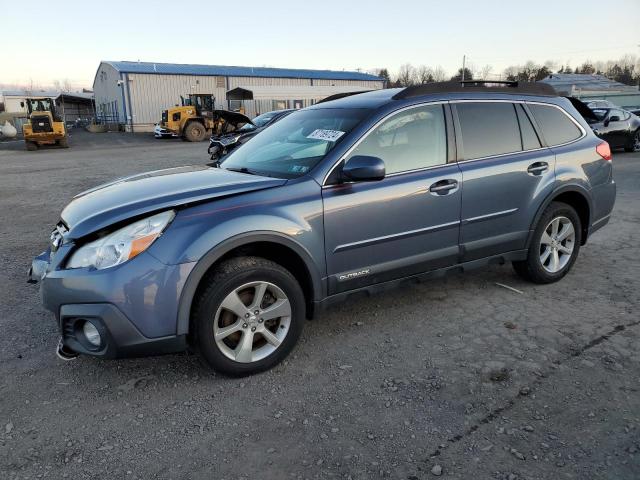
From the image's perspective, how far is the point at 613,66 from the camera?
102 metres

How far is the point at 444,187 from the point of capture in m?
3.71

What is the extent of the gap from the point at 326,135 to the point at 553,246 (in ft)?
8.03

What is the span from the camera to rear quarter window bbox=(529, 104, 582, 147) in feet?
14.4

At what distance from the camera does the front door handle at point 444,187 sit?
12.0 feet

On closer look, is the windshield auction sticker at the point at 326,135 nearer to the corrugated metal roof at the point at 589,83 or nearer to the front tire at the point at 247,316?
the front tire at the point at 247,316

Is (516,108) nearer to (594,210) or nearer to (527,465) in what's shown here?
(594,210)

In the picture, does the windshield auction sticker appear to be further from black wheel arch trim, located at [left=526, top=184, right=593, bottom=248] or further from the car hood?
black wheel arch trim, located at [left=526, top=184, right=593, bottom=248]

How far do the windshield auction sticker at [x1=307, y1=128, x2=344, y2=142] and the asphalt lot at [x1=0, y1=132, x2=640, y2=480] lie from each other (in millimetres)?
1410

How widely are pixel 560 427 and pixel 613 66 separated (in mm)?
121121

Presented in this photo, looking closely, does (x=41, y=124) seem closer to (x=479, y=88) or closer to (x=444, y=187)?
(x=479, y=88)

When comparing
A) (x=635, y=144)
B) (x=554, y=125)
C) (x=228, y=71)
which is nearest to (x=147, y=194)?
(x=554, y=125)

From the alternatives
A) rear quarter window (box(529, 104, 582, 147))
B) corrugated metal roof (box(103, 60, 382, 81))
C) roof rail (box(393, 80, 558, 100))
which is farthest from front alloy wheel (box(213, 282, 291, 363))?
corrugated metal roof (box(103, 60, 382, 81))

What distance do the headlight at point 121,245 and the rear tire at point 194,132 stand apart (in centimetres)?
2770

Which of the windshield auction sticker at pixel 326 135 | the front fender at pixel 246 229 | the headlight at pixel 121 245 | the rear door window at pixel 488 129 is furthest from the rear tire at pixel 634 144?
the headlight at pixel 121 245
